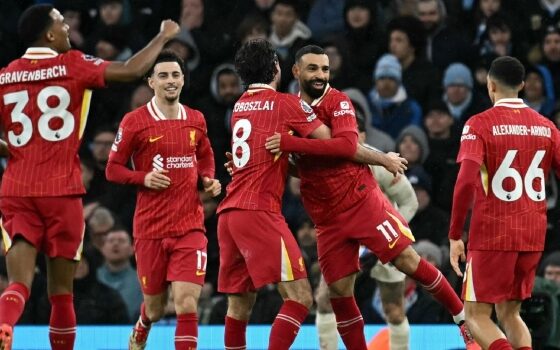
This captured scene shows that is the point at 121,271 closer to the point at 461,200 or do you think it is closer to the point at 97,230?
the point at 97,230

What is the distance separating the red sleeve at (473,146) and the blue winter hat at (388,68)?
507 centimetres

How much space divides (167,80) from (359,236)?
1.65 meters

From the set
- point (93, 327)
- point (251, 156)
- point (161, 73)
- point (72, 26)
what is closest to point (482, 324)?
point (251, 156)

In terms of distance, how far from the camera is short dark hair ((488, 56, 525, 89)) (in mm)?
8367

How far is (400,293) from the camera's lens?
34.4 ft

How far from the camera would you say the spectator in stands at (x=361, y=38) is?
1368 centimetres

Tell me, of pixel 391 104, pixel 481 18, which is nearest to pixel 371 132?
pixel 391 104

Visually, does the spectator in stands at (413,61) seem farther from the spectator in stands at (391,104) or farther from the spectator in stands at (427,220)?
the spectator in stands at (427,220)

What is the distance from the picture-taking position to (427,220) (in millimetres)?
12492

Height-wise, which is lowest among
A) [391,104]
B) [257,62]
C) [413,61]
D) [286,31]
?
[257,62]

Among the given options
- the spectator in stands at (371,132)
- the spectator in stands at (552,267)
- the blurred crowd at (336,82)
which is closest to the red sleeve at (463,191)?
the spectator in stands at (552,267)

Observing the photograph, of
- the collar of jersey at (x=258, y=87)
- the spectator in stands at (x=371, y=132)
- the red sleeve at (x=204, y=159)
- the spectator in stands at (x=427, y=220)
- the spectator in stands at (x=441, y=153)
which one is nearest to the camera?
the collar of jersey at (x=258, y=87)

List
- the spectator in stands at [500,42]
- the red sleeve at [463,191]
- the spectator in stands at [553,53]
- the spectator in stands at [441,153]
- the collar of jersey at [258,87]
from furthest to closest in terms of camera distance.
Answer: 1. the spectator in stands at [500,42]
2. the spectator in stands at [553,53]
3. the spectator in stands at [441,153]
4. the collar of jersey at [258,87]
5. the red sleeve at [463,191]

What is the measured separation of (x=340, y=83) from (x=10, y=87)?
572cm
